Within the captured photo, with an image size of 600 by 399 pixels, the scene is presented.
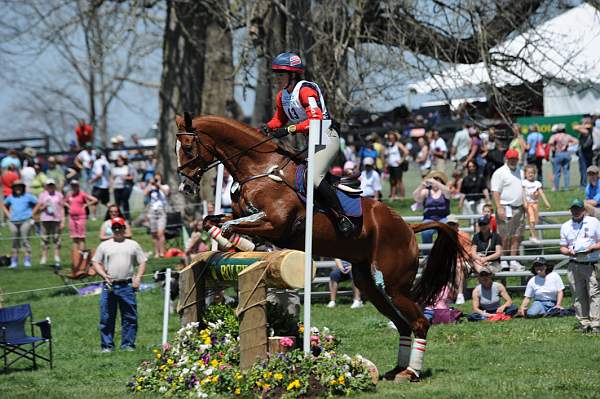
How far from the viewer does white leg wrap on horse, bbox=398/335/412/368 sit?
10.7 metres

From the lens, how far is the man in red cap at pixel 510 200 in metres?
17.5

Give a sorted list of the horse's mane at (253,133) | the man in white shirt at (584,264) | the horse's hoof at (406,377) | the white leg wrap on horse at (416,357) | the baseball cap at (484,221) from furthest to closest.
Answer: the baseball cap at (484,221), the man in white shirt at (584,264), the white leg wrap on horse at (416,357), the horse's hoof at (406,377), the horse's mane at (253,133)

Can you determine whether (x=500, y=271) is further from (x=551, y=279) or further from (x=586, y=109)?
(x=586, y=109)

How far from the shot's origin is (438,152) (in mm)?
24688

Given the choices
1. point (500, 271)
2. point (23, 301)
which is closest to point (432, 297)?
point (500, 271)

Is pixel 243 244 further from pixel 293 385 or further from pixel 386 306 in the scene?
pixel 293 385

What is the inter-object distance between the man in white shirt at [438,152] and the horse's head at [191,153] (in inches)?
593

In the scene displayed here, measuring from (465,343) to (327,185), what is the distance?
4.17 metres

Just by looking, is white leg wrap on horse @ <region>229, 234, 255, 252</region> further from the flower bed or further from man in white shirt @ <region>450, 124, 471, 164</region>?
man in white shirt @ <region>450, 124, 471, 164</region>

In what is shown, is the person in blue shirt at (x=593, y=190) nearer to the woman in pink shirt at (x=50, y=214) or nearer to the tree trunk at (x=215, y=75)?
the tree trunk at (x=215, y=75)

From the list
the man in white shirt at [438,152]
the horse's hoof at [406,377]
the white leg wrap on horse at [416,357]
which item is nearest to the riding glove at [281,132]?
the white leg wrap on horse at [416,357]

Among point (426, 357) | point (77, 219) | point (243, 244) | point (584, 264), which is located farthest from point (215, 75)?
point (243, 244)

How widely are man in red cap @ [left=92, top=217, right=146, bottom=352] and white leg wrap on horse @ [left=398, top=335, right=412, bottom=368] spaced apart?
17.3 feet

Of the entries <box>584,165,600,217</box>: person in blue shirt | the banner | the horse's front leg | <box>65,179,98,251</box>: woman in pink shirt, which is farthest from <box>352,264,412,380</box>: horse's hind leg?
the banner
